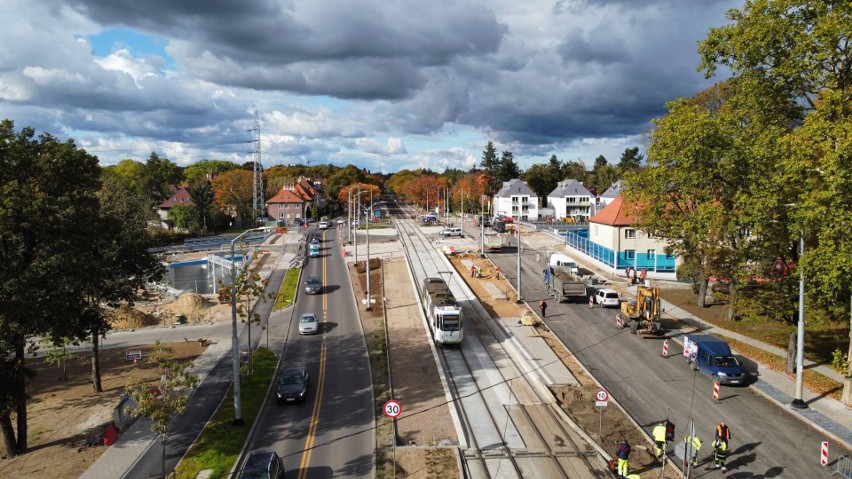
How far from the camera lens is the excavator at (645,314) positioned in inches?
1432

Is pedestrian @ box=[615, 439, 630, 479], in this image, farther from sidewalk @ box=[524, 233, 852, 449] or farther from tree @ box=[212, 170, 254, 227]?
tree @ box=[212, 170, 254, 227]

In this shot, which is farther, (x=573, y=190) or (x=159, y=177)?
(x=159, y=177)

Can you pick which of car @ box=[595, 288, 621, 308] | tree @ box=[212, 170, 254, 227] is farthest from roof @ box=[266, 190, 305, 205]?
car @ box=[595, 288, 621, 308]

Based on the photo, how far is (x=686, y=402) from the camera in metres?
26.1

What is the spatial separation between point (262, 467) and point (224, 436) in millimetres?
6249

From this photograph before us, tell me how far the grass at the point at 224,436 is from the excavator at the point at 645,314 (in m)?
23.8

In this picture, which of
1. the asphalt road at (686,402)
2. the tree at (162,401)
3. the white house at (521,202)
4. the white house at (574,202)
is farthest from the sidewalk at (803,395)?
the white house at (521,202)

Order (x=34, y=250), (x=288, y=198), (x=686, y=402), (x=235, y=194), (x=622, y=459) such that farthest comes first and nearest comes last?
(x=288, y=198) < (x=235, y=194) < (x=686, y=402) < (x=34, y=250) < (x=622, y=459)

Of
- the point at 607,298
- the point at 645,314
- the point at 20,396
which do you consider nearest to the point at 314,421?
the point at 20,396

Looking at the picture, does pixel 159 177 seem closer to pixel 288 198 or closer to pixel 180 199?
pixel 180 199

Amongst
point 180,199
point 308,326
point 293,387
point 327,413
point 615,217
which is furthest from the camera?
point 180,199

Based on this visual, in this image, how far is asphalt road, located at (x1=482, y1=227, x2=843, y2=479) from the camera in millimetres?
20453

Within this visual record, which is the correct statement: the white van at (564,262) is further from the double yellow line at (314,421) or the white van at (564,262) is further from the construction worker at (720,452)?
the construction worker at (720,452)

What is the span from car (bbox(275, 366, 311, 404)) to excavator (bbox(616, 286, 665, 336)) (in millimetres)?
21996
